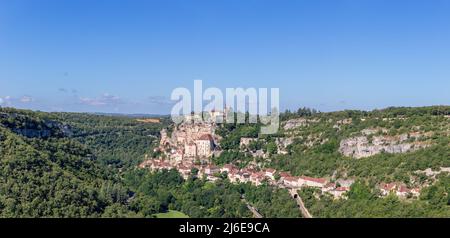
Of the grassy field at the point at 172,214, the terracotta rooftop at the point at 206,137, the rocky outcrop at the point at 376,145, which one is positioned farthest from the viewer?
the terracotta rooftop at the point at 206,137

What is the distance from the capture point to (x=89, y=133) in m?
63.2

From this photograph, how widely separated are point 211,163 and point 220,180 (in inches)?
278

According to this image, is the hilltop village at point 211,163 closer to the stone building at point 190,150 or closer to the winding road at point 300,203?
the stone building at point 190,150

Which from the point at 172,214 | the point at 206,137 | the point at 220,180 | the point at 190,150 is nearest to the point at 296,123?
the point at 206,137

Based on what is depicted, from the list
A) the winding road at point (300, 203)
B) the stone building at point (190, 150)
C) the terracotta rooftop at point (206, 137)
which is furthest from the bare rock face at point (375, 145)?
the stone building at point (190, 150)

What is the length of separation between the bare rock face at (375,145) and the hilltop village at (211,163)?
4.41 metres

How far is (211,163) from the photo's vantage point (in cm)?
4966

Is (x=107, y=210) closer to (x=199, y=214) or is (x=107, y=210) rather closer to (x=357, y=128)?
(x=199, y=214)

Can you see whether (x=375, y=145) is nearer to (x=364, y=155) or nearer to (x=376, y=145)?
(x=376, y=145)

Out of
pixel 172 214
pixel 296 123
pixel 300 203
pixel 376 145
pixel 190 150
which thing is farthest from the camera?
pixel 190 150

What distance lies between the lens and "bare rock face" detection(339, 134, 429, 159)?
3353cm

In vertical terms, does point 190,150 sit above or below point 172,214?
above

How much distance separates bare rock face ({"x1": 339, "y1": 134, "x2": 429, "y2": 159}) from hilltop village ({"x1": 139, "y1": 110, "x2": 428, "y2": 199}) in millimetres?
4412

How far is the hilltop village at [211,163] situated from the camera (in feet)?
105
